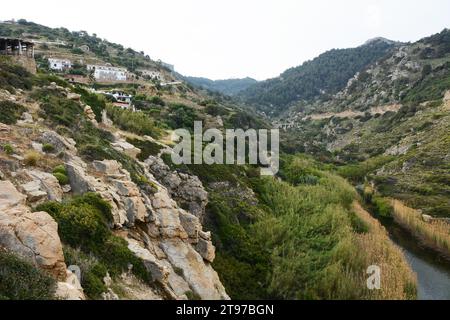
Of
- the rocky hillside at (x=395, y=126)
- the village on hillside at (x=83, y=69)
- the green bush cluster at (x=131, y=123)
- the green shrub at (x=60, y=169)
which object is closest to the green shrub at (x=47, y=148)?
the green shrub at (x=60, y=169)

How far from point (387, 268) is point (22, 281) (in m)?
21.6

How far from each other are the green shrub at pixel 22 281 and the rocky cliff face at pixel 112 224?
0.43 meters

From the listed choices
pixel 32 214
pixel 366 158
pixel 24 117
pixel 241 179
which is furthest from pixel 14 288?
pixel 366 158

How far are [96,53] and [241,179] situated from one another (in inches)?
3644

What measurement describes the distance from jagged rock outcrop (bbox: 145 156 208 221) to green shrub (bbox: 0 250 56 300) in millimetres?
16602

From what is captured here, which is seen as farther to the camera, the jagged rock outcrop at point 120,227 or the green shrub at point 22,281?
the jagged rock outcrop at point 120,227

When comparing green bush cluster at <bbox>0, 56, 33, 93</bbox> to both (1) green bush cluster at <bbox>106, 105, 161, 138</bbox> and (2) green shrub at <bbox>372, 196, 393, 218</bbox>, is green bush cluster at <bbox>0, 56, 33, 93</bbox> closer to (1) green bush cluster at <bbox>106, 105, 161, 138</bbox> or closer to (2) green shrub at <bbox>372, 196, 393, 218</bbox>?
(1) green bush cluster at <bbox>106, 105, 161, 138</bbox>

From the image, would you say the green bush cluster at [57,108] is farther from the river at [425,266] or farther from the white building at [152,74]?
the white building at [152,74]

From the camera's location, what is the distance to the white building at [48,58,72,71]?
277ft

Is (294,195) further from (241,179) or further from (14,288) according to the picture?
(14,288)

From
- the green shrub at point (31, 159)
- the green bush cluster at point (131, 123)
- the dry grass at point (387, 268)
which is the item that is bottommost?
the dry grass at point (387, 268)

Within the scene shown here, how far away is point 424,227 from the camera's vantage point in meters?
40.0

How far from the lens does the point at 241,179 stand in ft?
122

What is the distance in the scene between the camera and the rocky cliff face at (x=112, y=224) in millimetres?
11891
